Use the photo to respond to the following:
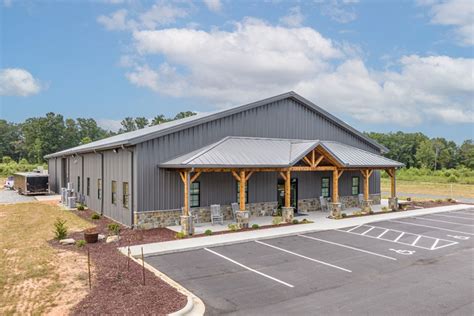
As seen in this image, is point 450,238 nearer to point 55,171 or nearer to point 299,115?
point 299,115

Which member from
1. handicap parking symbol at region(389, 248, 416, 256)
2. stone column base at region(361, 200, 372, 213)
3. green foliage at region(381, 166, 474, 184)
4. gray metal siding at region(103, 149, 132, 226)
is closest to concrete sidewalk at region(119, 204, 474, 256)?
stone column base at region(361, 200, 372, 213)

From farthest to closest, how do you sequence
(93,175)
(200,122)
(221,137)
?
(93,175) < (221,137) < (200,122)

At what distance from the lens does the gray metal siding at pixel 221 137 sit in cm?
1573

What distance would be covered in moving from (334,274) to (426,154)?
7929 cm

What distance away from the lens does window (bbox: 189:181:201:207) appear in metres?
16.8

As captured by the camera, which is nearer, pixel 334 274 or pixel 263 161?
pixel 334 274

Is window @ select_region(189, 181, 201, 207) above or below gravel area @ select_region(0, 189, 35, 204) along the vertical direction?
above

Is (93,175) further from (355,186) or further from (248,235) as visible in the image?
(355,186)

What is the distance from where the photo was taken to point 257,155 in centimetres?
1745

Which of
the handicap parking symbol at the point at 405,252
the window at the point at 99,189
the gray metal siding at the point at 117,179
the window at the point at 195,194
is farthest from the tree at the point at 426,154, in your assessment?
the gray metal siding at the point at 117,179

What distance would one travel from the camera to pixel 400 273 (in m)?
9.82

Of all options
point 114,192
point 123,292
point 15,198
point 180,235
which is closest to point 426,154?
point 15,198

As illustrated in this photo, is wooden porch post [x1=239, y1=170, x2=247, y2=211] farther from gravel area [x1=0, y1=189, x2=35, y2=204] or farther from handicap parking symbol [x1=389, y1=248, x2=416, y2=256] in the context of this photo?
gravel area [x1=0, y1=189, x2=35, y2=204]

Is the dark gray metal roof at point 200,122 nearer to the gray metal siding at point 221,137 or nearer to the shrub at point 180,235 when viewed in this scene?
the gray metal siding at point 221,137
